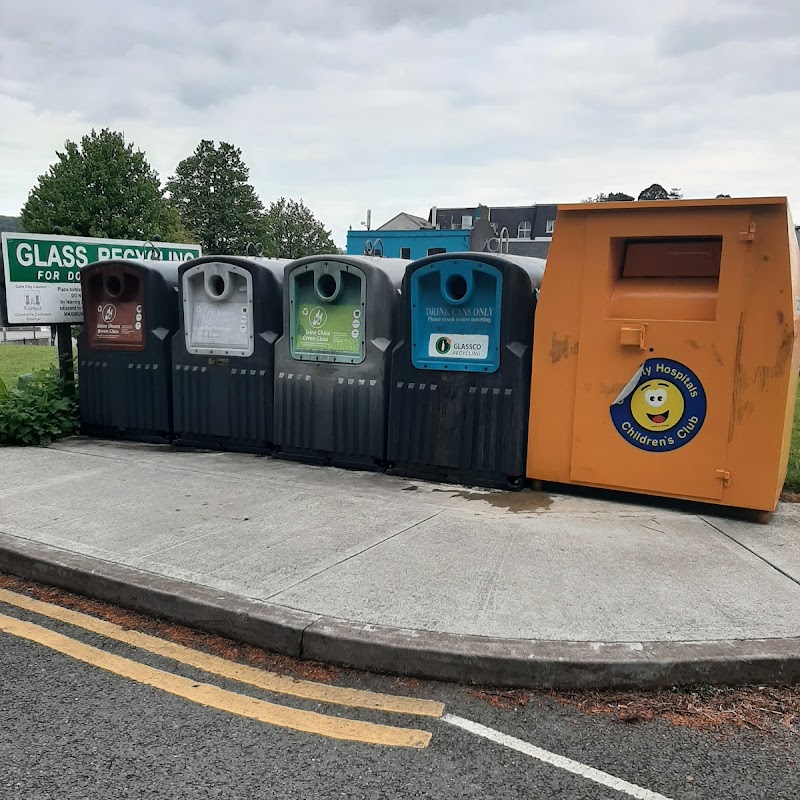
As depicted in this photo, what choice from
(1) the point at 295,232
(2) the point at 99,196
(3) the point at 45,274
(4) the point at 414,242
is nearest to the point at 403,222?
(1) the point at 295,232

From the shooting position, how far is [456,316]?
559 centimetres

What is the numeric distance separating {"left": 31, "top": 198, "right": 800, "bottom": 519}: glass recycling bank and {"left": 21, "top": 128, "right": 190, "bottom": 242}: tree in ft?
90.8

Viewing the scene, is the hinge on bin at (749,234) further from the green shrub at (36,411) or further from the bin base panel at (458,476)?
the green shrub at (36,411)

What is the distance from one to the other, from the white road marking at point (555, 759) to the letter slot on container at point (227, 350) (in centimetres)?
421

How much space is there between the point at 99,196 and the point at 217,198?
23246mm

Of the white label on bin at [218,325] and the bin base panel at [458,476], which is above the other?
the white label on bin at [218,325]

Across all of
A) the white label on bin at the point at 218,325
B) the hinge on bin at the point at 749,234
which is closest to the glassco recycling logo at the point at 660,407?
the hinge on bin at the point at 749,234

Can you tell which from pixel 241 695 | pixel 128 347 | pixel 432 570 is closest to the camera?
pixel 241 695

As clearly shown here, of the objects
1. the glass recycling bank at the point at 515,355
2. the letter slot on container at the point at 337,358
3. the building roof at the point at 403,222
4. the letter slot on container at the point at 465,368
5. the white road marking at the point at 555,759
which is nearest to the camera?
the white road marking at the point at 555,759

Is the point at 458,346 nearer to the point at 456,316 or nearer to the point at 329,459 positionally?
the point at 456,316

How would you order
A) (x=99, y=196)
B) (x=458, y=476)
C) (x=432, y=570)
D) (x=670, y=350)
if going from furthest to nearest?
(x=99, y=196) < (x=458, y=476) < (x=670, y=350) < (x=432, y=570)

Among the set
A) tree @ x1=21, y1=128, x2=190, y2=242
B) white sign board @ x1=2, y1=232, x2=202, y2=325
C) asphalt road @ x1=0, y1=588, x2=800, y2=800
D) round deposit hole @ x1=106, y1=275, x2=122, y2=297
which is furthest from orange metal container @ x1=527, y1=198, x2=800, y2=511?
tree @ x1=21, y1=128, x2=190, y2=242

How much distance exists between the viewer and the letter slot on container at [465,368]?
5.42 m

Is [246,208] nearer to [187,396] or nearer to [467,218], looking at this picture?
[467,218]
